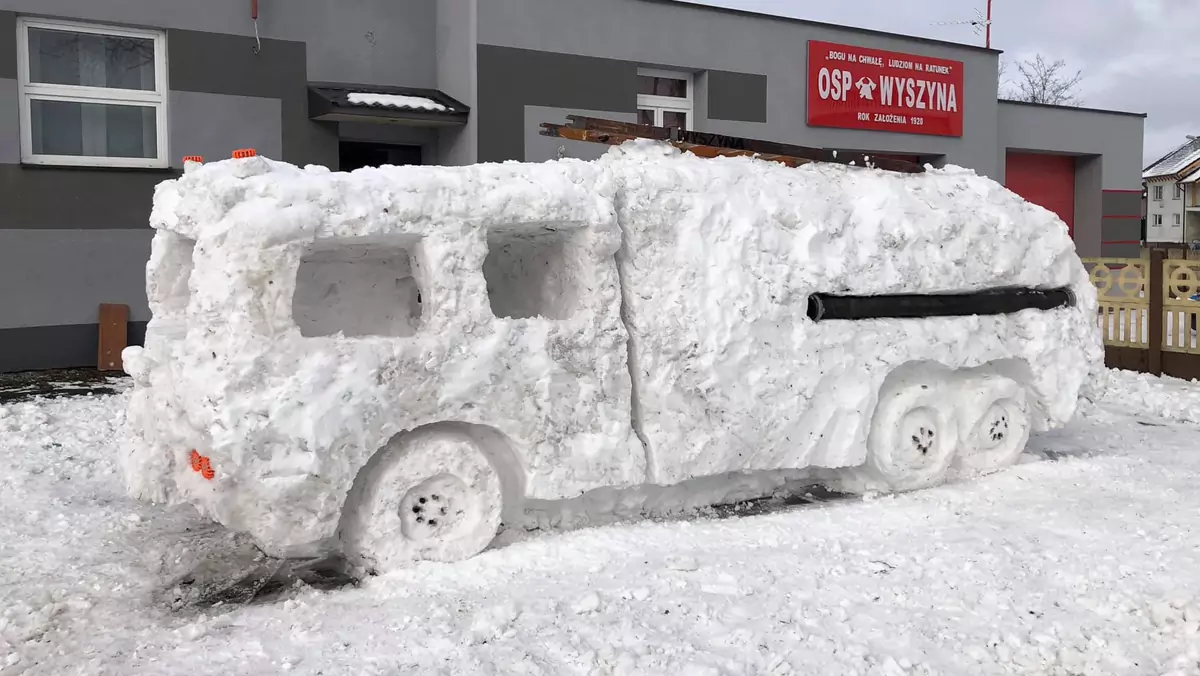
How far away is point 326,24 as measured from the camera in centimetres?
1045

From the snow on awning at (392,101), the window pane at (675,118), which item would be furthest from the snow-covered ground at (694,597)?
the window pane at (675,118)

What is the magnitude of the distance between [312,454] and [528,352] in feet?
3.32

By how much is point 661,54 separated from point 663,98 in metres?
0.56

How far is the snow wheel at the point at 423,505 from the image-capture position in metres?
4.05

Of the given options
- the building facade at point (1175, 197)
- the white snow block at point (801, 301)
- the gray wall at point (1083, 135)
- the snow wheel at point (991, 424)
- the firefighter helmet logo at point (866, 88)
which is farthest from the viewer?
the building facade at point (1175, 197)

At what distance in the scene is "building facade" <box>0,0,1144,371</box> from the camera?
Result: 9.19m

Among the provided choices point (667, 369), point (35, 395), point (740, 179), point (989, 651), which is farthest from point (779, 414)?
point (35, 395)

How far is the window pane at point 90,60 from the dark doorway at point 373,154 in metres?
2.14

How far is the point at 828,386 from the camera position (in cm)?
498

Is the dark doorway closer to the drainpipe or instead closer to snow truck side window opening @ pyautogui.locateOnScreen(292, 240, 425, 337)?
the drainpipe

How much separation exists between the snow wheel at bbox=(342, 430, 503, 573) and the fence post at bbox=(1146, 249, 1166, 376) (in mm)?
8331

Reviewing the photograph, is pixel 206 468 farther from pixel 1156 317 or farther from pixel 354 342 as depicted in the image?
pixel 1156 317

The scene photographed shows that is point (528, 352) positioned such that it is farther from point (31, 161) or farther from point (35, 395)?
point (31, 161)

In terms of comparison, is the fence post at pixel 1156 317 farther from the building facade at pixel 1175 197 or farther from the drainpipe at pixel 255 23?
the building facade at pixel 1175 197
